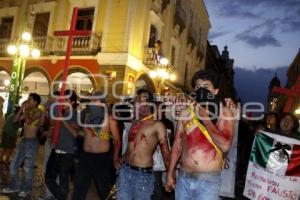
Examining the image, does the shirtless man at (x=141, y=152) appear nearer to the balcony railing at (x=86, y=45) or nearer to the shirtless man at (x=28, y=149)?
the shirtless man at (x=28, y=149)

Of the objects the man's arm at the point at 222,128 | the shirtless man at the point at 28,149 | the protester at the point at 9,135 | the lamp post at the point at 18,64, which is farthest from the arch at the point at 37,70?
the man's arm at the point at 222,128

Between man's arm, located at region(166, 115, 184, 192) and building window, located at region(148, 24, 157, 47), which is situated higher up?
building window, located at region(148, 24, 157, 47)

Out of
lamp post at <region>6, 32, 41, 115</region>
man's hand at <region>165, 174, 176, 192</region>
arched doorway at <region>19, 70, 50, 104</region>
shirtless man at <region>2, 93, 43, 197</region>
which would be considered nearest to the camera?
man's hand at <region>165, 174, 176, 192</region>

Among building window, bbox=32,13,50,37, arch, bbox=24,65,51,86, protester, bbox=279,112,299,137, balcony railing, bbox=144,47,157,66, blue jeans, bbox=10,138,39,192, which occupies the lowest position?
blue jeans, bbox=10,138,39,192

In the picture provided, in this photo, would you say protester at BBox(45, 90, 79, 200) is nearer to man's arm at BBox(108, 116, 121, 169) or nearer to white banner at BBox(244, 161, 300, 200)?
man's arm at BBox(108, 116, 121, 169)

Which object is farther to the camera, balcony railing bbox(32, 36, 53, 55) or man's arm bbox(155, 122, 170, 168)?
balcony railing bbox(32, 36, 53, 55)

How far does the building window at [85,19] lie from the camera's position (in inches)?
735

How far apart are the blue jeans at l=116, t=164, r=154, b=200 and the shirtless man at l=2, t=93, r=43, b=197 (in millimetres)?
2900

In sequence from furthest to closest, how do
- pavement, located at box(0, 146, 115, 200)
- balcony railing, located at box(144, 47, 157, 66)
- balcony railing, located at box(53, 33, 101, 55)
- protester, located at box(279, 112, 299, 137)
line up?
balcony railing, located at box(144, 47, 157, 66) → balcony railing, located at box(53, 33, 101, 55) → pavement, located at box(0, 146, 115, 200) → protester, located at box(279, 112, 299, 137)

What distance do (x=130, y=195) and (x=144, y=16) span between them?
14.7 meters

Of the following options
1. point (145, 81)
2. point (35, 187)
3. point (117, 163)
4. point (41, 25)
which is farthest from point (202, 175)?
point (41, 25)

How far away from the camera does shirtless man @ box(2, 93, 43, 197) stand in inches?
279

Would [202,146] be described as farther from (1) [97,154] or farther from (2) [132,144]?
(1) [97,154]

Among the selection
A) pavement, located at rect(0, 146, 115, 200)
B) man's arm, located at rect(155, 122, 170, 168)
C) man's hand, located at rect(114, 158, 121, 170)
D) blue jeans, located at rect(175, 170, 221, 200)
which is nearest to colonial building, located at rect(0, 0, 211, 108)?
pavement, located at rect(0, 146, 115, 200)
